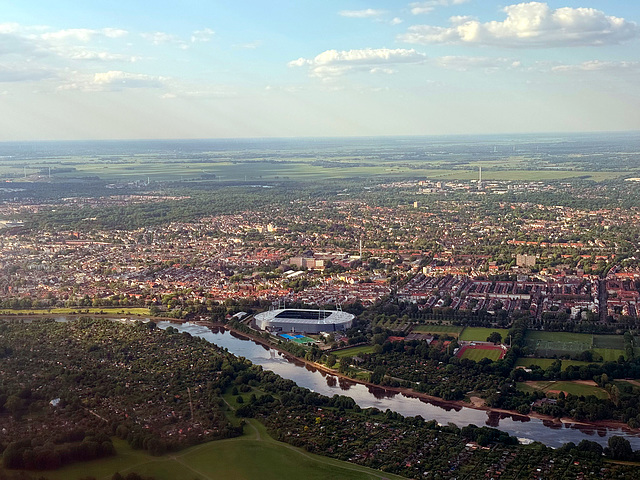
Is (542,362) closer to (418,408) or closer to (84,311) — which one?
(418,408)

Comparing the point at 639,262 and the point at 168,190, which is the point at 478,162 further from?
the point at 639,262

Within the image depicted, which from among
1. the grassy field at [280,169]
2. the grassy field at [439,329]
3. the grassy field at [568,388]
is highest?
the grassy field at [280,169]

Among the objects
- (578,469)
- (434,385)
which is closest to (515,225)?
(434,385)

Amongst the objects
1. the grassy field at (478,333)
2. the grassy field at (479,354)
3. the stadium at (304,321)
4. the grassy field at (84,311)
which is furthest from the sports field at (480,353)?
the grassy field at (84,311)

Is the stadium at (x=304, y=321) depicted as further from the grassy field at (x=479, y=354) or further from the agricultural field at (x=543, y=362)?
the agricultural field at (x=543, y=362)

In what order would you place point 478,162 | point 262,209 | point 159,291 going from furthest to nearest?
point 478,162
point 262,209
point 159,291

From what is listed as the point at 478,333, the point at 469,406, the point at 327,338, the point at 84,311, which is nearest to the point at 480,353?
the point at 478,333
